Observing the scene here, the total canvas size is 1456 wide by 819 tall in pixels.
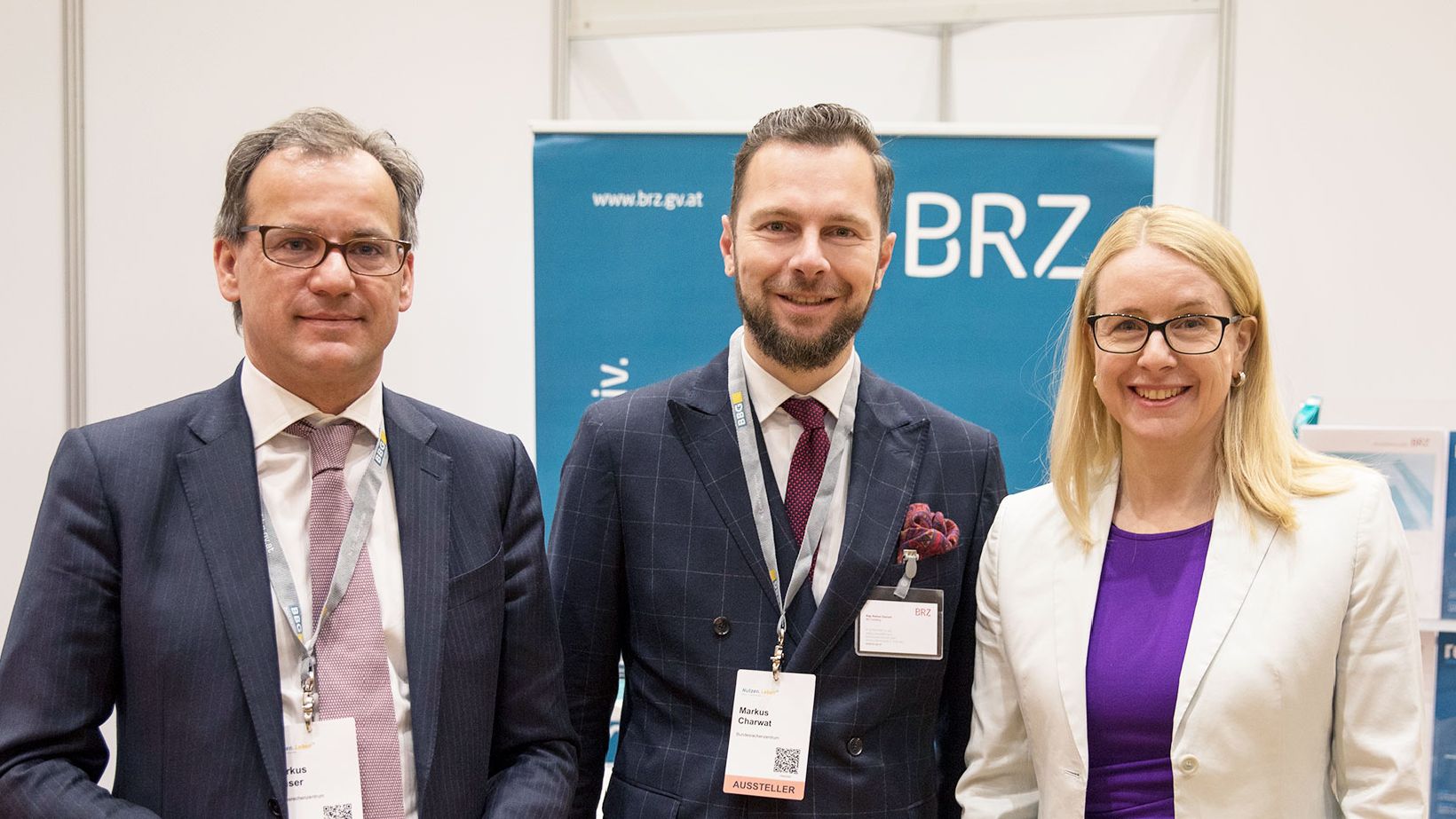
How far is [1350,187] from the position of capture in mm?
3973

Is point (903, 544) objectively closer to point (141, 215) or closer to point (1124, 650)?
point (1124, 650)

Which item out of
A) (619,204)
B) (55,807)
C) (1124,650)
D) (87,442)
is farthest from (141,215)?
(1124,650)

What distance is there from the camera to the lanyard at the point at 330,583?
1573mm

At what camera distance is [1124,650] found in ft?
5.87

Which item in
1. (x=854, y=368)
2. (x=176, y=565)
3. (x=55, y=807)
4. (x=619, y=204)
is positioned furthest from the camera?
(x=619, y=204)

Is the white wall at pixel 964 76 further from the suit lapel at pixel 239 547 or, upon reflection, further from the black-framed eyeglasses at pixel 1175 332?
the suit lapel at pixel 239 547

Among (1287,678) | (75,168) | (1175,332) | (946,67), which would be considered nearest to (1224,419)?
(1175,332)

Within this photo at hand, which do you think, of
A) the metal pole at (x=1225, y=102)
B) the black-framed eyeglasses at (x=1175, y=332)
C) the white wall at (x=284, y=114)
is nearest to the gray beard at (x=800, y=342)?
the black-framed eyeglasses at (x=1175, y=332)

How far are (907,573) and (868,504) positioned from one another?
13 centimetres

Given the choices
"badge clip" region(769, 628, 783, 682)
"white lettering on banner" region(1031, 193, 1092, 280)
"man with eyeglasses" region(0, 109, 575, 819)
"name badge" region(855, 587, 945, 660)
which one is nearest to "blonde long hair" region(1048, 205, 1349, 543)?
"name badge" region(855, 587, 945, 660)

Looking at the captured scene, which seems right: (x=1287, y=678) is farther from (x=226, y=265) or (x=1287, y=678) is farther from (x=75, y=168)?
(x=75, y=168)

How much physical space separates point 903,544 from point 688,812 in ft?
1.88

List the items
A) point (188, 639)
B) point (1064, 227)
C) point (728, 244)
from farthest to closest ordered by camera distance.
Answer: point (1064, 227) < point (728, 244) < point (188, 639)

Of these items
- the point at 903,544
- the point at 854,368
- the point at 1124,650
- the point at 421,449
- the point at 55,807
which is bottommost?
the point at 55,807
